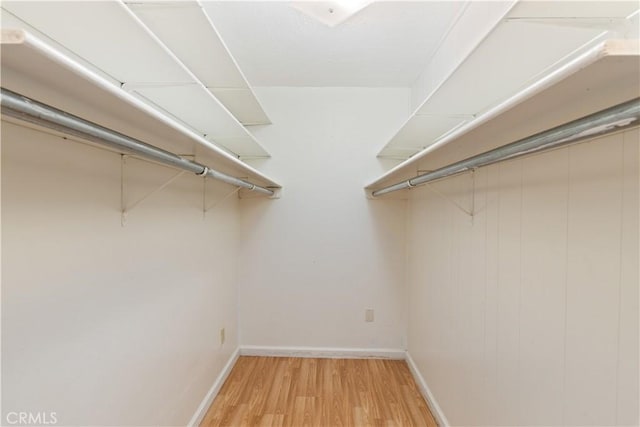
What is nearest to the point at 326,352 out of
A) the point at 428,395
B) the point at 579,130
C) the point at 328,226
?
the point at 428,395

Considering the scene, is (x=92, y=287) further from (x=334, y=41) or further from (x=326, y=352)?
(x=326, y=352)

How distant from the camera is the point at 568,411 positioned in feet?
2.60

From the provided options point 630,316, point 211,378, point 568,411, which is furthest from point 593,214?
point 211,378

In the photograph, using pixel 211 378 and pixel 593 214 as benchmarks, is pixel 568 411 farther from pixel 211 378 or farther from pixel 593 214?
pixel 211 378

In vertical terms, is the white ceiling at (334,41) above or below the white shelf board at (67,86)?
above

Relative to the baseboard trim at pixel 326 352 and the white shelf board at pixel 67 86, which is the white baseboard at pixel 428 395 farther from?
the white shelf board at pixel 67 86

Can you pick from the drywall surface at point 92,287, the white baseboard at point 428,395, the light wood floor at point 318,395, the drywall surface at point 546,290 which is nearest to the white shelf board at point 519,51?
the drywall surface at point 546,290

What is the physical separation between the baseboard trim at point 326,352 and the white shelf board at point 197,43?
2.08 meters

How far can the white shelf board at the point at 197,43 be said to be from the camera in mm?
1124

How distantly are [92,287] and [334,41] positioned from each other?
1.83 metres

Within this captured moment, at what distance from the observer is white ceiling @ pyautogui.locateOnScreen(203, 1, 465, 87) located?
1.56 meters

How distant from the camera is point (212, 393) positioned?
1863 millimetres

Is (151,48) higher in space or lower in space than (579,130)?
higher

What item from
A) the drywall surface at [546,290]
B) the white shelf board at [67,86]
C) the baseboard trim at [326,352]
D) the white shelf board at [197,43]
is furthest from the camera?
the baseboard trim at [326,352]
